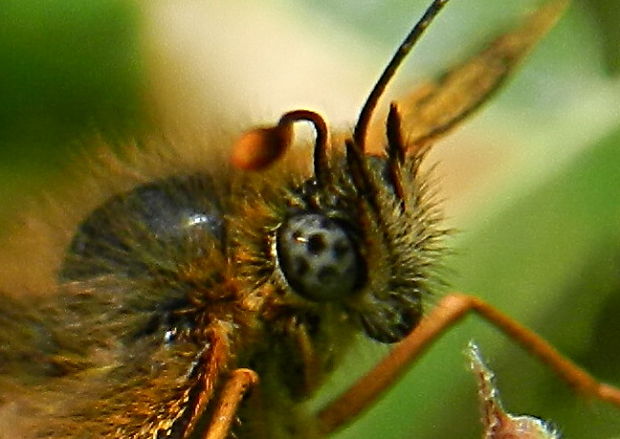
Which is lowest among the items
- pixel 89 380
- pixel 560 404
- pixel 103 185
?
pixel 560 404

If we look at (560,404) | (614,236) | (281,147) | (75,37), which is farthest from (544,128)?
(281,147)

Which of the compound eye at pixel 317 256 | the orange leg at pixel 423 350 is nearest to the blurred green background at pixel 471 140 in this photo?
the orange leg at pixel 423 350

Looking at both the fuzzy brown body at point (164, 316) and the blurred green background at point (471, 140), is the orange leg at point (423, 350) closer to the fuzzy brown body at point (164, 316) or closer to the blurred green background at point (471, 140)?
the blurred green background at point (471, 140)

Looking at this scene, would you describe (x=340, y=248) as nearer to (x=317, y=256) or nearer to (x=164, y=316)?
(x=317, y=256)

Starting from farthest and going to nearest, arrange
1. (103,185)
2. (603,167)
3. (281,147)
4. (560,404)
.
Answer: (603,167)
(560,404)
(103,185)
(281,147)

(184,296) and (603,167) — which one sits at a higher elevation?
(184,296)

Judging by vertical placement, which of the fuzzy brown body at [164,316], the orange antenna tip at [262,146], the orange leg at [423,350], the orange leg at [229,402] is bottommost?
the orange leg at [423,350]

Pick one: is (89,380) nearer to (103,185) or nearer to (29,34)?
(103,185)
